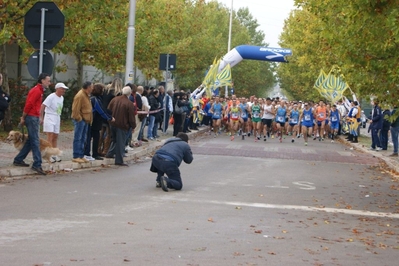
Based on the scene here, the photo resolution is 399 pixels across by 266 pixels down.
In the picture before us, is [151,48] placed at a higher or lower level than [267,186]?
higher

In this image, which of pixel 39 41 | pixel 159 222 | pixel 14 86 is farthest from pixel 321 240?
pixel 14 86

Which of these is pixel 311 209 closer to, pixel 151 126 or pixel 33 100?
pixel 33 100

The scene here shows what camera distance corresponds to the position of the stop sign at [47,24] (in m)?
16.1

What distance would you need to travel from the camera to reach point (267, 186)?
16078 millimetres

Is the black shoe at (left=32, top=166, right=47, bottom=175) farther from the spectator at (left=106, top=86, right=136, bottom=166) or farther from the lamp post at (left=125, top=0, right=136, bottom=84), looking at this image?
the lamp post at (left=125, top=0, right=136, bottom=84)

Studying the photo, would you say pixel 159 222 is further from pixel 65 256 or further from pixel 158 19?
pixel 158 19

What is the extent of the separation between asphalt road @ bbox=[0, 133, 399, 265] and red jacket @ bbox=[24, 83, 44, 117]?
131cm

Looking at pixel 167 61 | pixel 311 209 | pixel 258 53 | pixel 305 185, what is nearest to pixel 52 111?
pixel 305 185

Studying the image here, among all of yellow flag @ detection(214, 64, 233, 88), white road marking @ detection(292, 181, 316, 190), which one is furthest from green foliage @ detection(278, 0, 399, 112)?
yellow flag @ detection(214, 64, 233, 88)

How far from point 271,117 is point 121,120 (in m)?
17.4

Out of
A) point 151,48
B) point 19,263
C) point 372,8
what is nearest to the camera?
point 19,263

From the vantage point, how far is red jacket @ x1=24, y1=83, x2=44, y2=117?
15.2m

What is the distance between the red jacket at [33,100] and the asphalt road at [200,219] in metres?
1.31

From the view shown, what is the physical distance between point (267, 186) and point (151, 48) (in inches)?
841
